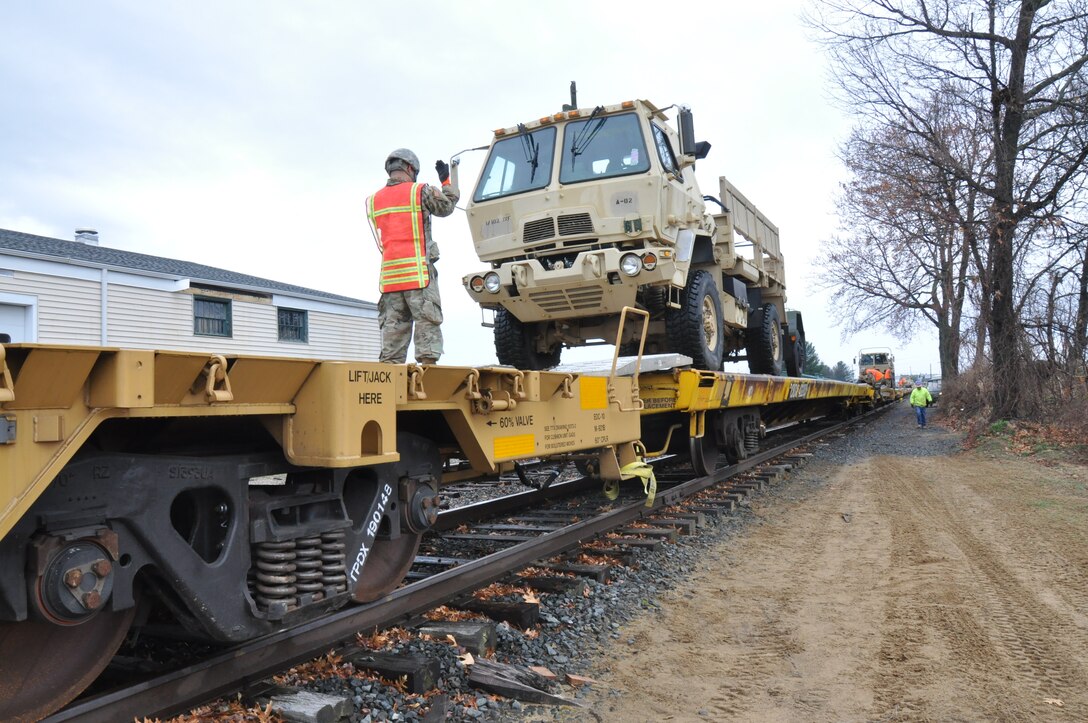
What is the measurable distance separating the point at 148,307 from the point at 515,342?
11046 mm

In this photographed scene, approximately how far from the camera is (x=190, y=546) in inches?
109

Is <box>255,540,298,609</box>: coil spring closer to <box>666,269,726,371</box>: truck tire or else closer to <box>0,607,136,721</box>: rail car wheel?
<box>0,607,136,721</box>: rail car wheel

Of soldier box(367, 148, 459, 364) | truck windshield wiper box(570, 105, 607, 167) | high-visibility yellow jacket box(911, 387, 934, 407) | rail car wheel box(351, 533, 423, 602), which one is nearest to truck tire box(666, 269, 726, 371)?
truck windshield wiper box(570, 105, 607, 167)

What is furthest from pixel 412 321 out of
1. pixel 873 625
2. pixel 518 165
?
pixel 873 625

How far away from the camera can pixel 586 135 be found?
7672 millimetres

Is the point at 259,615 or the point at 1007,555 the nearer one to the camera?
the point at 259,615

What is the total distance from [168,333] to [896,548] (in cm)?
1465

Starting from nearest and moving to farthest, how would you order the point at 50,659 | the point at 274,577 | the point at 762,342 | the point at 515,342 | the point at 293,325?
Result: the point at 50,659 < the point at 274,577 < the point at 515,342 < the point at 762,342 < the point at 293,325

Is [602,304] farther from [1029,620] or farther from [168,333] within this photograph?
[168,333]

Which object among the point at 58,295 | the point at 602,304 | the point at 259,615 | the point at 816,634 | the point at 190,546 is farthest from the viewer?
the point at 58,295

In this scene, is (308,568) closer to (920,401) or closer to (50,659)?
(50,659)

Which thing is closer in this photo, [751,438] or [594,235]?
[594,235]

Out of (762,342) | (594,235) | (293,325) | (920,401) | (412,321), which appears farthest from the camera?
(920,401)

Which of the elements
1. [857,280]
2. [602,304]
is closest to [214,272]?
[602,304]
